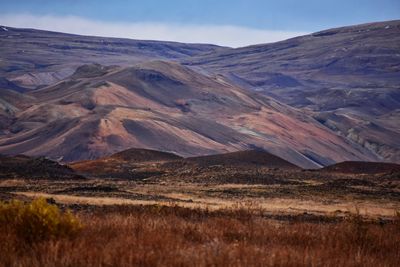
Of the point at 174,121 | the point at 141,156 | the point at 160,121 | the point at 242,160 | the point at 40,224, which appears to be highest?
the point at 40,224

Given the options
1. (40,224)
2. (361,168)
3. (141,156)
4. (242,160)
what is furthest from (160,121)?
(40,224)

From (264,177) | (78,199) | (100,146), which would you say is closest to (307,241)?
(78,199)

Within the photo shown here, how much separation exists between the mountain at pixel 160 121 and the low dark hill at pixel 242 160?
25709 mm

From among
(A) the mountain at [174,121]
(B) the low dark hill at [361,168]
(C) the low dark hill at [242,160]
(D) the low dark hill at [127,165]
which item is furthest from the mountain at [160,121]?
(B) the low dark hill at [361,168]

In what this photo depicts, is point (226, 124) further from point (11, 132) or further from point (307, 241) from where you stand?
point (307, 241)

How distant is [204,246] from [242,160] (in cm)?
4584

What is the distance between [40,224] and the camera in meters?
8.93

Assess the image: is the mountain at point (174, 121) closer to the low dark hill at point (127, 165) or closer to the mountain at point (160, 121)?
the mountain at point (160, 121)

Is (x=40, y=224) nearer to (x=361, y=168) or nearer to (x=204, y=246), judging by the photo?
(x=204, y=246)

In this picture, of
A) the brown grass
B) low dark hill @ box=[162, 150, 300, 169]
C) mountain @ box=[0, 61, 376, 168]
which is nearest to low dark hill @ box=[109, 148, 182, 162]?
low dark hill @ box=[162, 150, 300, 169]

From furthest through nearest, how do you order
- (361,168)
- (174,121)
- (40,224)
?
(174,121) → (361,168) → (40,224)

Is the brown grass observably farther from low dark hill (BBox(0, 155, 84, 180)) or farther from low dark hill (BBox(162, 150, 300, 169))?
low dark hill (BBox(162, 150, 300, 169))

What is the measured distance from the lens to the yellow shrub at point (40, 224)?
8875 mm

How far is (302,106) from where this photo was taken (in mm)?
171500
